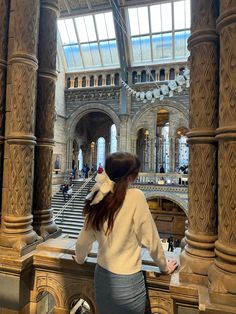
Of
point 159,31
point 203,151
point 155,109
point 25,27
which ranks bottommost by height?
point 203,151

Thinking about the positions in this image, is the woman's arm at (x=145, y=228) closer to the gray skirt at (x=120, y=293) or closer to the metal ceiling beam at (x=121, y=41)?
the gray skirt at (x=120, y=293)

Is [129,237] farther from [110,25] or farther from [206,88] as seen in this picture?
[110,25]

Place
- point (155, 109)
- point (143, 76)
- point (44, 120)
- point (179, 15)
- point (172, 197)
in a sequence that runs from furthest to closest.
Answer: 1. point (143, 76)
2. point (155, 109)
3. point (179, 15)
4. point (172, 197)
5. point (44, 120)

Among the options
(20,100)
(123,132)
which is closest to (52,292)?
(20,100)

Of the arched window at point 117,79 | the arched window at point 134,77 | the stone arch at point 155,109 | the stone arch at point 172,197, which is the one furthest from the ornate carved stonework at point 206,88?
the arched window at point 117,79

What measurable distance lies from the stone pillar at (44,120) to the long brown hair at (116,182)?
1081mm

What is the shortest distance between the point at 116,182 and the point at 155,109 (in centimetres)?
1514

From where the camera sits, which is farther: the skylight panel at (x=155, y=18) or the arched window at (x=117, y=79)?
the arched window at (x=117, y=79)

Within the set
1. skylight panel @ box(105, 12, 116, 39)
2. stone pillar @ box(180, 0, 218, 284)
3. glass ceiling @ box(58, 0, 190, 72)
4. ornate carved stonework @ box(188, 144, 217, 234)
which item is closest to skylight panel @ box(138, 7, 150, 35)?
Answer: glass ceiling @ box(58, 0, 190, 72)

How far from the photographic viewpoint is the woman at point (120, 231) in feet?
4.33

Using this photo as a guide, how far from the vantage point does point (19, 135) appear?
1.94 metres

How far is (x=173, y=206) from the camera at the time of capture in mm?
16234

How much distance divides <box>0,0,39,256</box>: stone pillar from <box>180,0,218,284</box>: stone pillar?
1.19 m

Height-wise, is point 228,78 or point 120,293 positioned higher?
point 228,78
